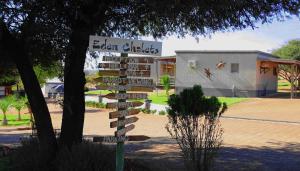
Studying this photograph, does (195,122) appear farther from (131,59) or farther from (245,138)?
(245,138)

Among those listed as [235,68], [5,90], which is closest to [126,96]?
[235,68]

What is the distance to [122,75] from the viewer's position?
6535 millimetres

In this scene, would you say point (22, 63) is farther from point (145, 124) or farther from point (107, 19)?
point (145, 124)

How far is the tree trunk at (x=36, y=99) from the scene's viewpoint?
8188 mm

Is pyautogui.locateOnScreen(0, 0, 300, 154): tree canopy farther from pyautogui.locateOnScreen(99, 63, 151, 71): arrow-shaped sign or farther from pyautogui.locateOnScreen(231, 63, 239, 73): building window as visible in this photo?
pyautogui.locateOnScreen(231, 63, 239, 73): building window

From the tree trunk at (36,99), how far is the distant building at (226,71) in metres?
30.6

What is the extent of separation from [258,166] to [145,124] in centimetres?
1279

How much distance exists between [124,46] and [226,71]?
32.4 meters

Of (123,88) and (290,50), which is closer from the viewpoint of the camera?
(123,88)

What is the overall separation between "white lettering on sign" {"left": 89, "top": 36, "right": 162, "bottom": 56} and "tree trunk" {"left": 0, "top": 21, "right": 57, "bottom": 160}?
229cm

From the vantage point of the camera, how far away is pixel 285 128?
19.6 m

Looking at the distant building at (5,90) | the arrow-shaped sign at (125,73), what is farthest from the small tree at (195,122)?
the distant building at (5,90)

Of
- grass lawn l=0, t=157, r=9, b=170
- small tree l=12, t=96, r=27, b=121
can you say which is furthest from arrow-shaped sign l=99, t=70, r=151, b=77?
small tree l=12, t=96, r=27, b=121

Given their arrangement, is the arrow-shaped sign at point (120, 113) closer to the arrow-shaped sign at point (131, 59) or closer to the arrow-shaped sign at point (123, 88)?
the arrow-shaped sign at point (123, 88)
